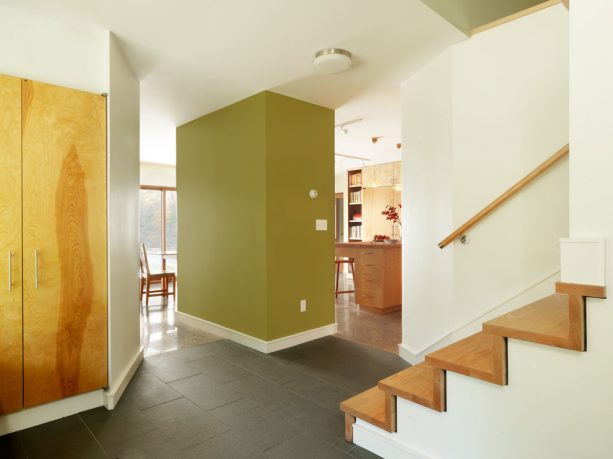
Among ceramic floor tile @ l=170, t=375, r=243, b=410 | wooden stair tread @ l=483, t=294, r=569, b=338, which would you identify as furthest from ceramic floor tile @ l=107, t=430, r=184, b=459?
wooden stair tread @ l=483, t=294, r=569, b=338

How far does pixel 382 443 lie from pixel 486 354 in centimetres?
72

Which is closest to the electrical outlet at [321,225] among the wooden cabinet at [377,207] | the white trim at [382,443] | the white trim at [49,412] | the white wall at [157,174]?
the white trim at [382,443]

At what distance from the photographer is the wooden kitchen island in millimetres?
5105

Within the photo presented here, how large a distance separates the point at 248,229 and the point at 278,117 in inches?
45.6

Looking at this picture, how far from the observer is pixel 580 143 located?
1294 millimetres

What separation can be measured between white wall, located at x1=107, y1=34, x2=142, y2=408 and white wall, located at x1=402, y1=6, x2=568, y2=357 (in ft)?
7.87

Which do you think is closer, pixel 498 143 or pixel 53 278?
pixel 53 278

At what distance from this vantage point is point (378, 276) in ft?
16.8

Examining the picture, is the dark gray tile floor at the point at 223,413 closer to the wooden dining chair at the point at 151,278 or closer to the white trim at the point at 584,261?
the white trim at the point at 584,261

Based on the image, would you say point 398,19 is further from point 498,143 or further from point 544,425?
point 544,425

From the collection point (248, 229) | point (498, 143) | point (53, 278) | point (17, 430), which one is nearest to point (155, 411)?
point (17, 430)

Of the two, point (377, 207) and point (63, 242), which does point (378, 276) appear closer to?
point (377, 207)

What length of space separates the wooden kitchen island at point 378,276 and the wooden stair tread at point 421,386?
306 cm

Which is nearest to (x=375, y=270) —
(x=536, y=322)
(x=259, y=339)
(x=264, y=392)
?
(x=259, y=339)
